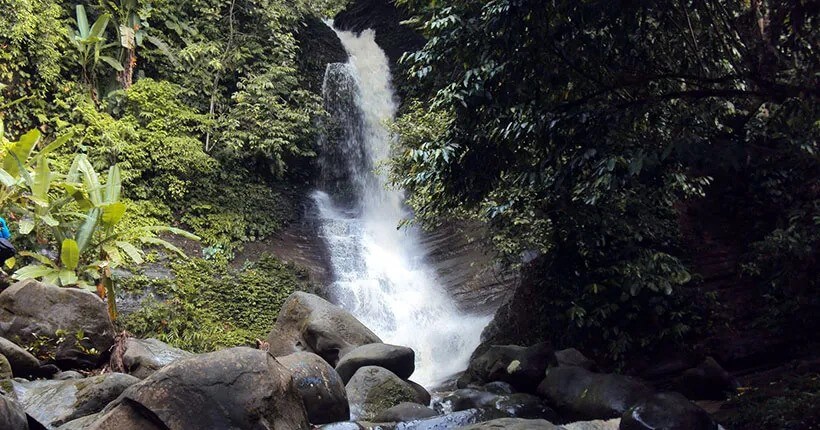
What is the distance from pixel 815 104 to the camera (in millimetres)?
4418

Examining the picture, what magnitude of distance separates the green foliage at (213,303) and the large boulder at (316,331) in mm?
1672

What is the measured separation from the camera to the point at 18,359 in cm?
745

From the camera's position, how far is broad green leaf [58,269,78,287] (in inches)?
386

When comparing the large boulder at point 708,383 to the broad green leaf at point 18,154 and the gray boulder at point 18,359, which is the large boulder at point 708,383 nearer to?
the gray boulder at point 18,359

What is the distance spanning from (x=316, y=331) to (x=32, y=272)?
4550 mm

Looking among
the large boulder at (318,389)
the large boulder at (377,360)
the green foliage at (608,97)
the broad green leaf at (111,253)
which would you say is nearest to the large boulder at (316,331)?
the large boulder at (377,360)

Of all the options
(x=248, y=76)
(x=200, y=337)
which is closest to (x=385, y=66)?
(x=248, y=76)

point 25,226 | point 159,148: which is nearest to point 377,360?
point 25,226

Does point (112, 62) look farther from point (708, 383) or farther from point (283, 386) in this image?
point (708, 383)

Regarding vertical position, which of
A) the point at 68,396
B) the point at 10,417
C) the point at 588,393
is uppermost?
the point at 588,393

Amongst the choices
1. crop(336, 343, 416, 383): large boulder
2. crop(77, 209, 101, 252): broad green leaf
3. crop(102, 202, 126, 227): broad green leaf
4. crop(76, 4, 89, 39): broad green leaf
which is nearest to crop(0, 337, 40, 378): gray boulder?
crop(77, 209, 101, 252): broad green leaf

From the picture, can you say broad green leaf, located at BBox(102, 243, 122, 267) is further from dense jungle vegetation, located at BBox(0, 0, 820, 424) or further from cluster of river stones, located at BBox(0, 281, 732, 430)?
cluster of river stones, located at BBox(0, 281, 732, 430)

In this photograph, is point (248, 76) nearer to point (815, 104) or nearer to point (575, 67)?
point (575, 67)

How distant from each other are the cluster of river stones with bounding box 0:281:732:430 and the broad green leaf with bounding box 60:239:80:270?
1.29m
